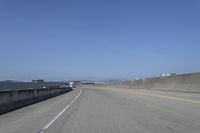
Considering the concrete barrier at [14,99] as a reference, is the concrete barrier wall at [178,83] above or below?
above

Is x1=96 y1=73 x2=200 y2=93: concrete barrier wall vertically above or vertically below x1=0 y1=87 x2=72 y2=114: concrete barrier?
above

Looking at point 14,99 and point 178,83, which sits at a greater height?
point 178,83

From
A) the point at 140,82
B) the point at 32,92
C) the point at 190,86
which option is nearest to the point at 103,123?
the point at 32,92

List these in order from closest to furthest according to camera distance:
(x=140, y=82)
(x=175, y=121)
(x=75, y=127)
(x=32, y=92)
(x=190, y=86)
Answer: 1. (x=75, y=127)
2. (x=175, y=121)
3. (x=32, y=92)
4. (x=190, y=86)
5. (x=140, y=82)

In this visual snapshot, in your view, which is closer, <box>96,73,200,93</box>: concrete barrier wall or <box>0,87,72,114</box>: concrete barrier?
<box>0,87,72,114</box>: concrete barrier

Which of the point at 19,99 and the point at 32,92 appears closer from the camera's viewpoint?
the point at 19,99

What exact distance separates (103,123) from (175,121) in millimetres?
2658

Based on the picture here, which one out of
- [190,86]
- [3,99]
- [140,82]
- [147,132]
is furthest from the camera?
[140,82]

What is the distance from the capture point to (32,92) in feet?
115

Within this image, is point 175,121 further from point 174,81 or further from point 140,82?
point 140,82

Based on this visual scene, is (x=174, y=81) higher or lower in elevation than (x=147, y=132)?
higher

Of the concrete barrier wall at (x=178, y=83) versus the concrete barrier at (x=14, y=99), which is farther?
the concrete barrier wall at (x=178, y=83)

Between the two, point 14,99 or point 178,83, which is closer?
point 14,99

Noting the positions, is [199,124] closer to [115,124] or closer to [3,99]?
[115,124]
